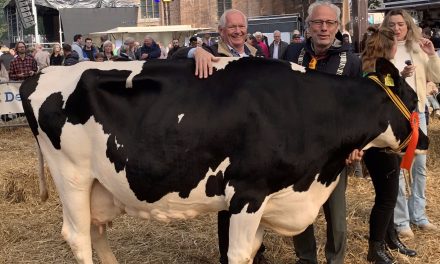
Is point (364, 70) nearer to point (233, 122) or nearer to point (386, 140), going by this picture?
point (386, 140)

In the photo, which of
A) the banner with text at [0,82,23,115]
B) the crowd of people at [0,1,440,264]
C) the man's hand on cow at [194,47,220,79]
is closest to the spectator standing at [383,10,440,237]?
the crowd of people at [0,1,440,264]

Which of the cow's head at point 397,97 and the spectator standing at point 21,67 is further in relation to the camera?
the spectator standing at point 21,67

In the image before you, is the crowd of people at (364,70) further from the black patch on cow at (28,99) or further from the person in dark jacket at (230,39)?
the black patch on cow at (28,99)

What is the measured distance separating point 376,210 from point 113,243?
215 centimetres

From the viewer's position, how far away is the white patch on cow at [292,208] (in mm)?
3170

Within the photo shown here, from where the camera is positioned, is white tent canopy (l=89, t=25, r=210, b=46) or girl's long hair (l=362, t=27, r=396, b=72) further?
white tent canopy (l=89, t=25, r=210, b=46)

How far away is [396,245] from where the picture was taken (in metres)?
4.56

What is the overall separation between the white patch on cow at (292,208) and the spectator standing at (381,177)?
0.73m

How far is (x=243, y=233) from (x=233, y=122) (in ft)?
1.97

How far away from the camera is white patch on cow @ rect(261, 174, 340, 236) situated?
3.17 metres

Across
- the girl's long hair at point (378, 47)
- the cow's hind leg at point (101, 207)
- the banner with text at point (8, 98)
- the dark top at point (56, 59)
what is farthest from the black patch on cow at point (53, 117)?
the dark top at point (56, 59)

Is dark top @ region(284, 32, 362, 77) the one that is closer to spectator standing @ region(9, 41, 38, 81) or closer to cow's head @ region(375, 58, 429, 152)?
cow's head @ region(375, 58, 429, 152)

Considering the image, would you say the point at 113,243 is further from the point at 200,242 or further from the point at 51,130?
the point at 51,130

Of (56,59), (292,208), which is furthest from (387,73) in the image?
(56,59)
